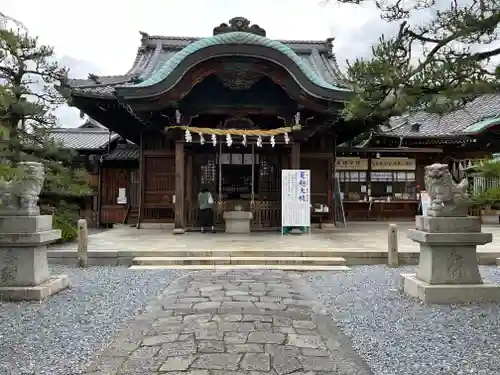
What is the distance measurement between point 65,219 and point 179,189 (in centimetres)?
325

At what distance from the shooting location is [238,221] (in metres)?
13.1

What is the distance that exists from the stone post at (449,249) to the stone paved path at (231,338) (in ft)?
5.56

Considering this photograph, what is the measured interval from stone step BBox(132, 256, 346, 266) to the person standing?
4311 millimetres

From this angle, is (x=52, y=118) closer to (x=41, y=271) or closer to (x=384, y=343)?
(x=41, y=271)

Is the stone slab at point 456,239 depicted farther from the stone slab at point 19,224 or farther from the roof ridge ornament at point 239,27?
the roof ridge ornament at point 239,27

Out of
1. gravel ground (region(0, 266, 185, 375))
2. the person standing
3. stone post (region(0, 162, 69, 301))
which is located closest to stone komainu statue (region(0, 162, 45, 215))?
stone post (region(0, 162, 69, 301))

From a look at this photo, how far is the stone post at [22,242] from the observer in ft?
20.0

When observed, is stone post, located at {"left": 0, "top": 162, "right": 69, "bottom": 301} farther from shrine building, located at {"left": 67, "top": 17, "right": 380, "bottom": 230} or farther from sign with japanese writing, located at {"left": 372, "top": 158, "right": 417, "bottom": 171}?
sign with japanese writing, located at {"left": 372, "top": 158, "right": 417, "bottom": 171}

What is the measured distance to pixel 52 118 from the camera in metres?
10.6

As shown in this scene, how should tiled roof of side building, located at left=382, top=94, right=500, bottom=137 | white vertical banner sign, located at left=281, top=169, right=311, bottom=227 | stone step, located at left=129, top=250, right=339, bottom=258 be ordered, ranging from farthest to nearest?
tiled roof of side building, located at left=382, top=94, right=500, bottom=137 → white vertical banner sign, located at left=281, top=169, right=311, bottom=227 → stone step, located at left=129, top=250, right=339, bottom=258

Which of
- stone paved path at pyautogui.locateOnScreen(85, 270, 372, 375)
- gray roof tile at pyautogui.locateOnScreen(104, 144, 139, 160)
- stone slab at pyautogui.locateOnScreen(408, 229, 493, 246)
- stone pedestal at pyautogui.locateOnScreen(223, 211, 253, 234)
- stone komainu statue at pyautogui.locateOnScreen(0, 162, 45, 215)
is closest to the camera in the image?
stone paved path at pyautogui.locateOnScreen(85, 270, 372, 375)

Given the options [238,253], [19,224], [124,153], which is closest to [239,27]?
[238,253]

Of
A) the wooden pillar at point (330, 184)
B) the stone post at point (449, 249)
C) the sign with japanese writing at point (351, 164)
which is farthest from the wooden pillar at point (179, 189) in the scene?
the sign with japanese writing at point (351, 164)

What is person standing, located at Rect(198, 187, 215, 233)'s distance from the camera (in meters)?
13.2
